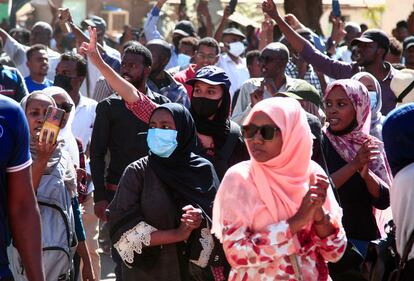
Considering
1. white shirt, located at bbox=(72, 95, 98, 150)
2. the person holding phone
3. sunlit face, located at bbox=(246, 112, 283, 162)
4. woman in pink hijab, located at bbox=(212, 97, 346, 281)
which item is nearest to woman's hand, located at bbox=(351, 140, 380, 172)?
woman in pink hijab, located at bbox=(212, 97, 346, 281)

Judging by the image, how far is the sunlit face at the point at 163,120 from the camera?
5.81m

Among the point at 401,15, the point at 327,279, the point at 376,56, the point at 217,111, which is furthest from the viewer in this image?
the point at 401,15

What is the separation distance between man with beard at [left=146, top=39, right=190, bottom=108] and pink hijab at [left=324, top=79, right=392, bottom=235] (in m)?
2.33

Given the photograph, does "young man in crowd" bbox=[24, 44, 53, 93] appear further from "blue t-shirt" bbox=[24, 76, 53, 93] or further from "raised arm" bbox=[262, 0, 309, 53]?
"raised arm" bbox=[262, 0, 309, 53]

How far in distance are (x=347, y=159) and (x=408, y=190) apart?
1.29 metres

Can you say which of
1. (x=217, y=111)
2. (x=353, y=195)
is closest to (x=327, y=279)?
(x=353, y=195)

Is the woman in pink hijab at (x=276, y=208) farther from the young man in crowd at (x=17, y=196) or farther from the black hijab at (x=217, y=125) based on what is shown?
the black hijab at (x=217, y=125)

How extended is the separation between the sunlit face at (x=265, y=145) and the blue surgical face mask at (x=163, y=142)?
117 centimetres

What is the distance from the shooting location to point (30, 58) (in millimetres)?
10719

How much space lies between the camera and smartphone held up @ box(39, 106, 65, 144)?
5039mm

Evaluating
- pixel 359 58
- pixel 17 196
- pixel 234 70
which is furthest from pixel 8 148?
pixel 234 70

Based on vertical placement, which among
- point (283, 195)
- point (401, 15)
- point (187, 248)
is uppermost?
point (283, 195)

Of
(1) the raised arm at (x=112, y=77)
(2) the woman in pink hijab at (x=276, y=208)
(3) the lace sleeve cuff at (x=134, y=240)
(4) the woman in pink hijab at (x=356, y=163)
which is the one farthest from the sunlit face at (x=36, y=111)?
(2) the woman in pink hijab at (x=276, y=208)

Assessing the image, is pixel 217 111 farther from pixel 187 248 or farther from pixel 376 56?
pixel 376 56
